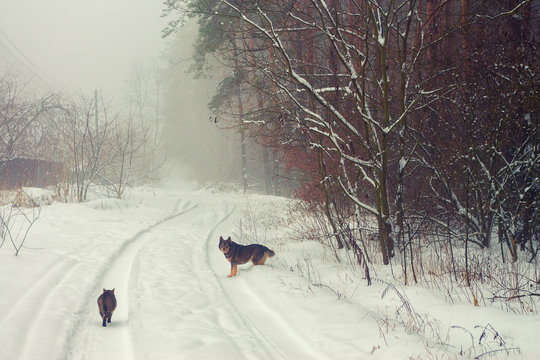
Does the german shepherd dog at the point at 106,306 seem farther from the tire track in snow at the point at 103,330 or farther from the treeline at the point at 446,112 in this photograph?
the treeline at the point at 446,112

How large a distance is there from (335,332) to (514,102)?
499 centimetres

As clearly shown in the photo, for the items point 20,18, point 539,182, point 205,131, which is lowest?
point 539,182

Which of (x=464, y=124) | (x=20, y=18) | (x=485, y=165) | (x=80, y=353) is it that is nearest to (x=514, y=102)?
(x=464, y=124)

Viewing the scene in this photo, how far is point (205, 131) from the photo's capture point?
1769 inches

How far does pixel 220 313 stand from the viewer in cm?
461

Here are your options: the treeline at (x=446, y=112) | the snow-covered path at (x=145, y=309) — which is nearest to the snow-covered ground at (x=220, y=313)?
the snow-covered path at (x=145, y=309)

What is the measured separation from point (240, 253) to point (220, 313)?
2128mm

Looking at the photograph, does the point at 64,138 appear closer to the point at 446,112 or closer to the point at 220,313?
the point at 220,313

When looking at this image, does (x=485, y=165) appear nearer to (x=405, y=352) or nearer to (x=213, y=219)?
(x=405, y=352)

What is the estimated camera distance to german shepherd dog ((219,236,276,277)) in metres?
6.57

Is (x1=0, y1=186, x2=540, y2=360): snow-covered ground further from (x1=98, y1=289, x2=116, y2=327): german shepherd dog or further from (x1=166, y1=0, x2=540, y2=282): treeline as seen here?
(x1=166, y1=0, x2=540, y2=282): treeline

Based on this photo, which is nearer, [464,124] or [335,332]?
[335,332]

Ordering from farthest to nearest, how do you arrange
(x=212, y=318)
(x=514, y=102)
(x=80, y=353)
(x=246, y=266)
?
(x=246, y=266)
(x=514, y=102)
(x=212, y=318)
(x=80, y=353)

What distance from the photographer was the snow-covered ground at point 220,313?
11.2 ft
